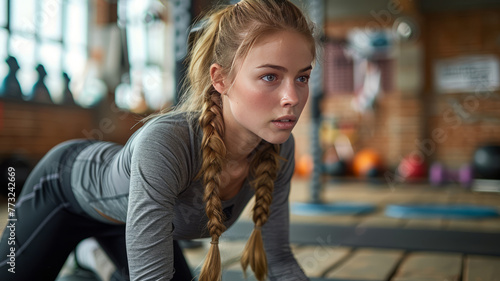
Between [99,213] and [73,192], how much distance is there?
0.21 ft

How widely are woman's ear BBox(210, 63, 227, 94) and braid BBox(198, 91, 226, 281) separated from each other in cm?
2

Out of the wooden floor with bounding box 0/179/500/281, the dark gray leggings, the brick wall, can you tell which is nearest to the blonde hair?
the wooden floor with bounding box 0/179/500/281

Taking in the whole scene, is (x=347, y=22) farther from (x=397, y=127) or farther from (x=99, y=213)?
(x=99, y=213)

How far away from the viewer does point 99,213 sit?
0.86m

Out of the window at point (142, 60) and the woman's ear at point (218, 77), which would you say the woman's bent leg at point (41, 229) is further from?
the woman's ear at point (218, 77)

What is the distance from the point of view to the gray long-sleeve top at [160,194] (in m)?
0.62

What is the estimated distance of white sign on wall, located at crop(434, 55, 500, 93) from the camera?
493 cm

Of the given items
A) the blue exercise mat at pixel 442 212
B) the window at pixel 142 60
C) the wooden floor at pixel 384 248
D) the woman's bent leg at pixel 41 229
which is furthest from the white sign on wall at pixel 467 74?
the woman's bent leg at pixel 41 229

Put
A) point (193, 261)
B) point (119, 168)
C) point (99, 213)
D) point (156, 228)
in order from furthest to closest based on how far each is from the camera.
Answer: point (193, 261) → point (99, 213) → point (119, 168) → point (156, 228)

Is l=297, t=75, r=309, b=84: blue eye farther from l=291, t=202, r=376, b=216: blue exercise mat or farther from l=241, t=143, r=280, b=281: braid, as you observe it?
l=291, t=202, r=376, b=216: blue exercise mat

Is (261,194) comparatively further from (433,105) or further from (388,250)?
(433,105)

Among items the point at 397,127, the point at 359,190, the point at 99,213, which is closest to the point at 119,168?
the point at 99,213

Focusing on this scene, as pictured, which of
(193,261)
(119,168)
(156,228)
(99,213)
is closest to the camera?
(156,228)

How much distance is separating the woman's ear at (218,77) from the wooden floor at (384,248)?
0.26 metres
